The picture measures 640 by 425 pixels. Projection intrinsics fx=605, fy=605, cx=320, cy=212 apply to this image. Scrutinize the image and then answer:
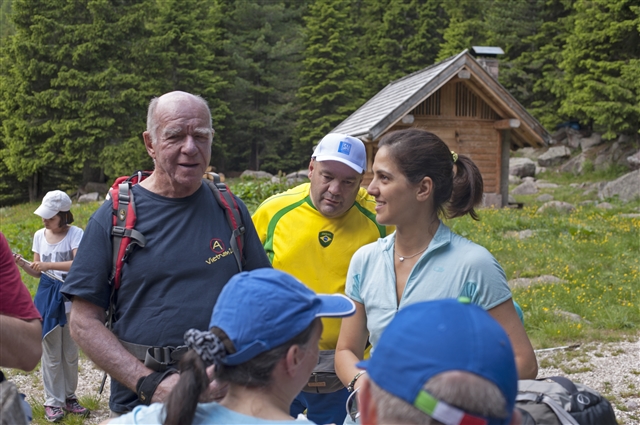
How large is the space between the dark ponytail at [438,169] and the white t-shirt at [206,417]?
1332 millimetres

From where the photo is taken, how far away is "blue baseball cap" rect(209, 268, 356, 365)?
5.57 feet

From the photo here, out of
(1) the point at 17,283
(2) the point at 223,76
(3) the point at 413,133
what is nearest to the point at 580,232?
(3) the point at 413,133

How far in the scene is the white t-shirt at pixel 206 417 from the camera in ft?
5.60

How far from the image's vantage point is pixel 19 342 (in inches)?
85.2

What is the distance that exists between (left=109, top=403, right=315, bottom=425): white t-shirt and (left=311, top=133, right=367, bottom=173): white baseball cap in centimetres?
193

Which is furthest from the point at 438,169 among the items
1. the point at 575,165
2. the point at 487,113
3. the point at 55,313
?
the point at 575,165

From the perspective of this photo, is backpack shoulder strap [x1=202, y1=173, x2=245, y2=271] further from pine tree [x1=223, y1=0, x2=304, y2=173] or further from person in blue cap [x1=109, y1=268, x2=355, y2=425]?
pine tree [x1=223, y1=0, x2=304, y2=173]

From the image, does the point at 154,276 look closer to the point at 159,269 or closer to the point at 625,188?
the point at 159,269

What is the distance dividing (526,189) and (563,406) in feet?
77.9

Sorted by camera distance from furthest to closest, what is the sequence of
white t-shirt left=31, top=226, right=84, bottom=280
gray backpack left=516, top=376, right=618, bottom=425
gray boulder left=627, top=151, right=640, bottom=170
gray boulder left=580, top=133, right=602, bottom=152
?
gray boulder left=580, top=133, right=602, bottom=152, gray boulder left=627, top=151, right=640, bottom=170, white t-shirt left=31, top=226, right=84, bottom=280, gray backpack left=516, top=376, right=618, bottom=425

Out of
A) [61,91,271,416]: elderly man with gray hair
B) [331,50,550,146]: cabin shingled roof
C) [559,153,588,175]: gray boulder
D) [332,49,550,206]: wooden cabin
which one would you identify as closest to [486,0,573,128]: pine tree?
[559,153,588,175]: gray boulder

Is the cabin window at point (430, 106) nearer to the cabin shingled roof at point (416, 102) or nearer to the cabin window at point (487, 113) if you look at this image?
Result: the cabin shingled roof at point (416, 102)

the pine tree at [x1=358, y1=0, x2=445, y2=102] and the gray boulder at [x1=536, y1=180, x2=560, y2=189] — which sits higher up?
the pine tree at [x1=358, y1=0, x2=445, y2=102]

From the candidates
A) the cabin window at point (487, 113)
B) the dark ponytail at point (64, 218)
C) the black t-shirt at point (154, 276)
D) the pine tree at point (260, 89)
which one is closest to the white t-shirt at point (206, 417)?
the black t-shirt at point (154, 276)
